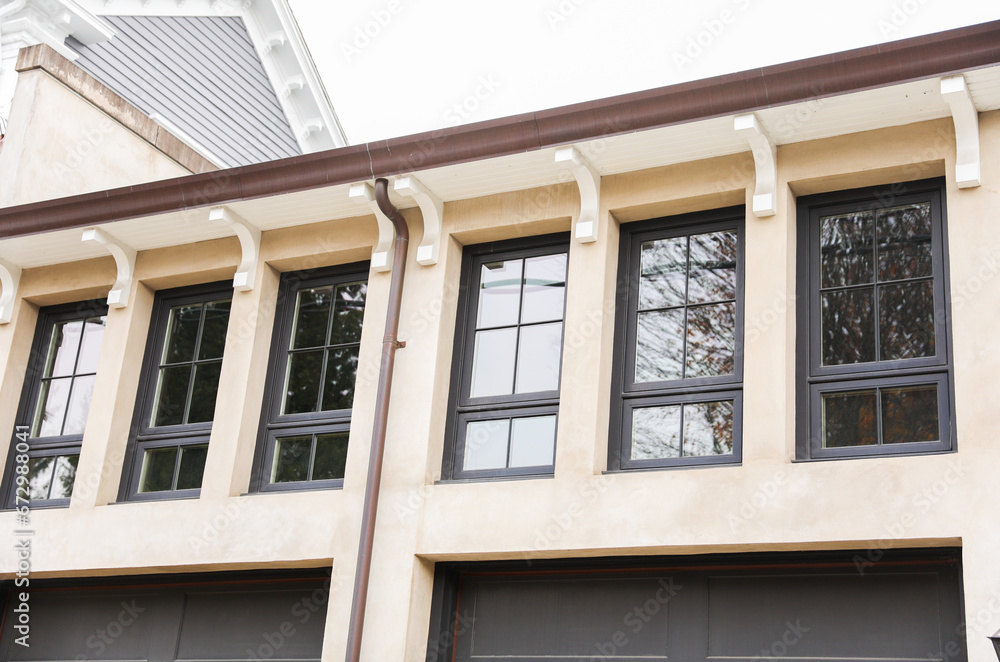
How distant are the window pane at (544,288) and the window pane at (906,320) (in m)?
2.10

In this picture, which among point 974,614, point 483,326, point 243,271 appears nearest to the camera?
point 974,614

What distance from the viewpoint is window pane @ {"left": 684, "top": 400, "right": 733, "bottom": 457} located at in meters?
6.67

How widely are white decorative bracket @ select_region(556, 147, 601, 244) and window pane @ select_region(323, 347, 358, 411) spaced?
1.94m

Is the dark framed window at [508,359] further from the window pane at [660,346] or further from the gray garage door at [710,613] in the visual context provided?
the gray garage door at [710,613]

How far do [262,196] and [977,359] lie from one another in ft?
15.9

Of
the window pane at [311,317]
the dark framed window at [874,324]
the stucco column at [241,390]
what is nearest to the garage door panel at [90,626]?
the stucco column at [241,390]

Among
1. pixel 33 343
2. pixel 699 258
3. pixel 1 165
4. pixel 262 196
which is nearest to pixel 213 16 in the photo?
pixel 1 165

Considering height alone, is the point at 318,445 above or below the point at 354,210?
below

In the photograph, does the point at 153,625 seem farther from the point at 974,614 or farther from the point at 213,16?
the point at 213,16

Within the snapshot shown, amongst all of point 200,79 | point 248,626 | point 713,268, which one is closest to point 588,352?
point 713,268

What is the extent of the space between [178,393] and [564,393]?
3.36 m

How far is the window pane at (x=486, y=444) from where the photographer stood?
7266 mm

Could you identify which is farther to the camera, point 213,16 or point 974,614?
point 213,16

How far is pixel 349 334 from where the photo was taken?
26.7ft
